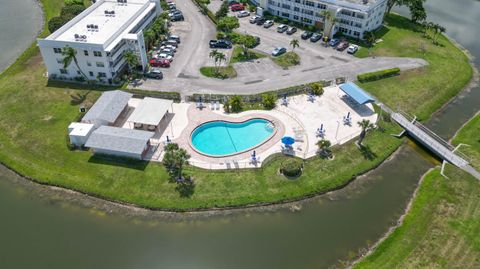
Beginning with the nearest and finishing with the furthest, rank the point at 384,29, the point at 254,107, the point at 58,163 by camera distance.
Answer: the point at 58,163 < the point at 254,107 < the point at 384,29

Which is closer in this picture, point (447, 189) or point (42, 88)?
point (447, 189)

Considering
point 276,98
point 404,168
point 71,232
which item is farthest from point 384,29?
point 71,232

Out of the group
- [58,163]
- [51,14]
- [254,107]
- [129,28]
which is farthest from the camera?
[51,14]

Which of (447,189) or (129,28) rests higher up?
(129,28)

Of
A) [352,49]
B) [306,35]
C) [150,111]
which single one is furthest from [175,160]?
[306,35]

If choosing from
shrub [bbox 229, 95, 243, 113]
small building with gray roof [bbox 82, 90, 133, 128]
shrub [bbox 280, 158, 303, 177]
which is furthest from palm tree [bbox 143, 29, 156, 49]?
shrub [bbox 280, 158, 303, 177]

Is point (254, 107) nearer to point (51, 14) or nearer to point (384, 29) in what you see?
point (384, 29)

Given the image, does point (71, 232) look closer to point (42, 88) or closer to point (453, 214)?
point (42, 88)
